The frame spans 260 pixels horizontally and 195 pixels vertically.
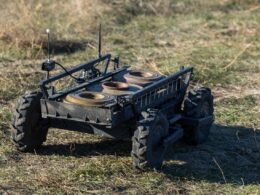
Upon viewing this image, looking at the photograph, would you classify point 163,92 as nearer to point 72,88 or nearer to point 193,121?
point 193,121

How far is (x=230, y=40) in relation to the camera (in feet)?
39.2

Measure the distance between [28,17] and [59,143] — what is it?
15.8 ft

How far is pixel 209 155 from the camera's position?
6.89 m

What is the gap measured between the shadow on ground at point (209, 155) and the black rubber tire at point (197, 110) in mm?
103

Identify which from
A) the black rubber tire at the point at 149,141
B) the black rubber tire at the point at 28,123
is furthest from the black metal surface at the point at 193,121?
the black rubber tire at the point at 28,123

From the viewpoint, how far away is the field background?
20.0 ft

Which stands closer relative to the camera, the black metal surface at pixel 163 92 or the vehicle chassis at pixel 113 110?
the vehicle chassis at pixel 113 110

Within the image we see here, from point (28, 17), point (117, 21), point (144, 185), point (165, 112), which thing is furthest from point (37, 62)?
point (144, 185)

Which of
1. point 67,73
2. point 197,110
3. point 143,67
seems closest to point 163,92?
point 197,110

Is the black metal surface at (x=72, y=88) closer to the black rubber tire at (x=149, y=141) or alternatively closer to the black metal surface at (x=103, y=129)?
the black metal surface at (x=103, y=129)

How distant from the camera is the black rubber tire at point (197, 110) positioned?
695 cm

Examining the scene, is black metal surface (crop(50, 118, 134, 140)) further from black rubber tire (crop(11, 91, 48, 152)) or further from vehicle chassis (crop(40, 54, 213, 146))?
black rubber tire (crop(11, 91, 48, 152))

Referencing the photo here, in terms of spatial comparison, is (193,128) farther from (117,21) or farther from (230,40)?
(117,21)

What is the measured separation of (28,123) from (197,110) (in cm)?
166
